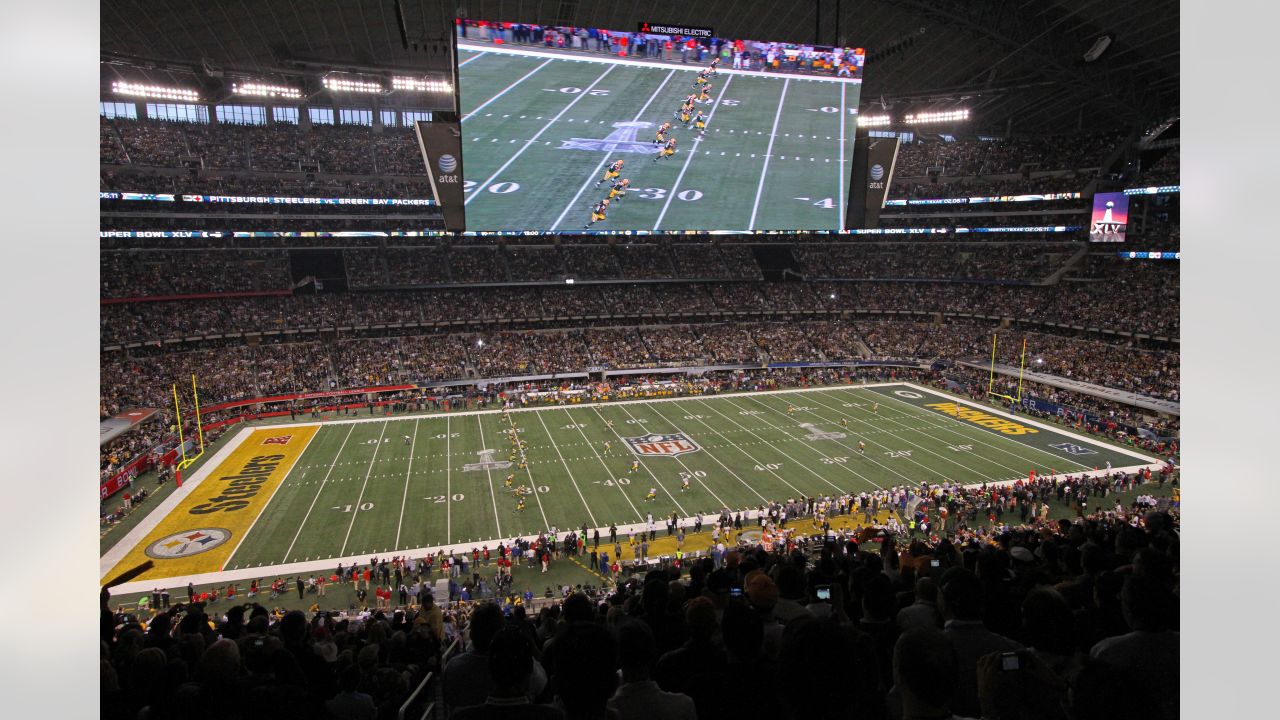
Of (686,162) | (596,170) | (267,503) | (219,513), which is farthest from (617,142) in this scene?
(219,513)

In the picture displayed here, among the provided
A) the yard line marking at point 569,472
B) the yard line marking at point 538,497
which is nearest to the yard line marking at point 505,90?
the yard line marking at point 569,472

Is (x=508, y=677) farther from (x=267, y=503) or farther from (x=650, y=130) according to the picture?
(x=650, y=130)

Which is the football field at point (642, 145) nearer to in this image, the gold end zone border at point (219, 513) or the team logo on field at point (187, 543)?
the gold end zone border at point (219, 513)

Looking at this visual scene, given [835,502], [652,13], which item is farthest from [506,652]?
[652,13]

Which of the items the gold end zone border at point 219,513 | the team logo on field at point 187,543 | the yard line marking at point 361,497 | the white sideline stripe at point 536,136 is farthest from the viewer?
the white sideline stripe at point 536,136

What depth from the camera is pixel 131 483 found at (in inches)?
1140

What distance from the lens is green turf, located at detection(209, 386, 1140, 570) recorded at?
82.4ft

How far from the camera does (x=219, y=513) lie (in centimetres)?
2628

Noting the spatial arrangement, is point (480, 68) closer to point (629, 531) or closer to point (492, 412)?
point (492, 412)

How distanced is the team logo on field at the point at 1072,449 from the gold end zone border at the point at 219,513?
118 feet

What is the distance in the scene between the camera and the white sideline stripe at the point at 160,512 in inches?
890

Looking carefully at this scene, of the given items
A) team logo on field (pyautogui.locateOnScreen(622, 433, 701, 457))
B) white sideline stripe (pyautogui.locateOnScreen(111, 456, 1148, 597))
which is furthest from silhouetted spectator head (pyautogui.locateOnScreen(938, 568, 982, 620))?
team logo on field (pyautogui.locateOnScreen(622, 433, 701, 457))

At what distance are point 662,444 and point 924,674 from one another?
31836 millimetres

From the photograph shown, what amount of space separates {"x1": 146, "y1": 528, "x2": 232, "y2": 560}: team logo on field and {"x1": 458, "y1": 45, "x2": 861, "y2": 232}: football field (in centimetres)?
1959
